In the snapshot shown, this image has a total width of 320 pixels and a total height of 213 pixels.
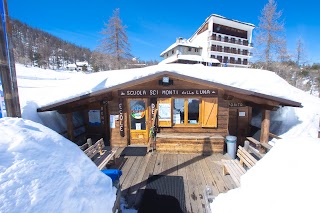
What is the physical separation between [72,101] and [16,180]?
20.8ft

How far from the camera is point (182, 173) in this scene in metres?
6.08

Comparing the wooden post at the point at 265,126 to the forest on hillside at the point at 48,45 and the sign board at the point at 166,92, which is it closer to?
the sign board at the point at 166,92

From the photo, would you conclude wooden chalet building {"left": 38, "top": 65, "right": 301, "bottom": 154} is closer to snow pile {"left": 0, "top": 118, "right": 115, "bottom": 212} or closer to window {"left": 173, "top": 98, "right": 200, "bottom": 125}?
window {"left": 173, "top": 98, "right": 200, "bottom": 125}

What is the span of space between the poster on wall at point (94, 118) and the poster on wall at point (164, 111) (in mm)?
3822

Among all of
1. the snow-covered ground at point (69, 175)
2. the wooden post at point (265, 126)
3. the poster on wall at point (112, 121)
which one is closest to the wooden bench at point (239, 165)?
the snow-covered ground at point (69, 175)

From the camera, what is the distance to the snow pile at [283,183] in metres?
1.96

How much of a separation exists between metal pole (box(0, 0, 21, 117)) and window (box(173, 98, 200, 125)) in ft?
20.3

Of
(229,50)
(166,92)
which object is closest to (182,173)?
(166,92)

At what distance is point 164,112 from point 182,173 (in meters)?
3.21

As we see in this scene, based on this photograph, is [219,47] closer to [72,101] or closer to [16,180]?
[72,101]

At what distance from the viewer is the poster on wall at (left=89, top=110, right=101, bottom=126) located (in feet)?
31.7

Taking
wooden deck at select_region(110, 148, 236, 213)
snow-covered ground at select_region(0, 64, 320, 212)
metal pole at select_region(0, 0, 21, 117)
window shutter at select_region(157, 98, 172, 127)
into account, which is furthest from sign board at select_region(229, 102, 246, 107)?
metal pole at select_region(0, 0, 21, 117)

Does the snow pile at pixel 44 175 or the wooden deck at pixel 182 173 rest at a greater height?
the snow pile at pixel 44 175

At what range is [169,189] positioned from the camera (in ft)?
16.8
